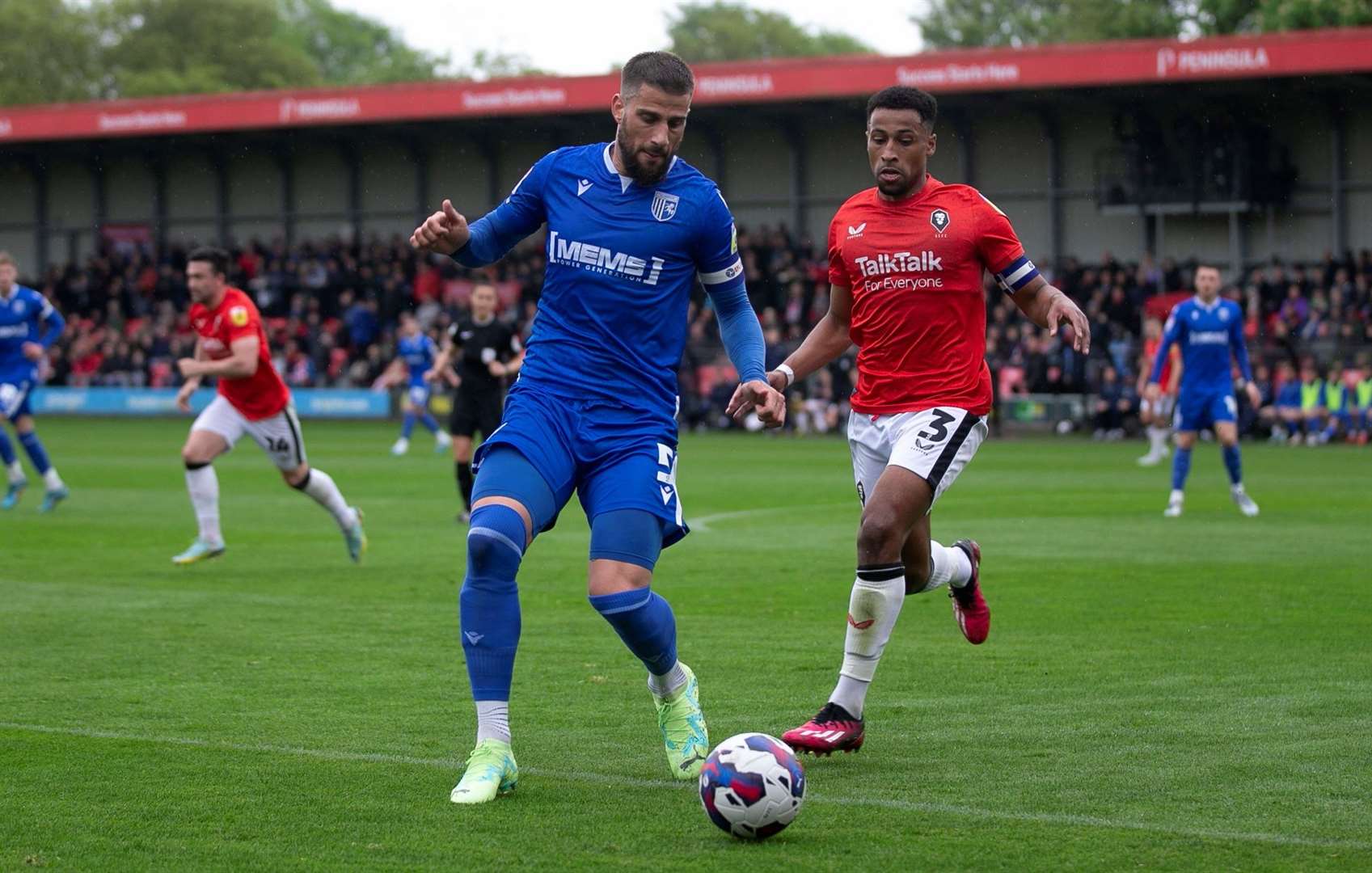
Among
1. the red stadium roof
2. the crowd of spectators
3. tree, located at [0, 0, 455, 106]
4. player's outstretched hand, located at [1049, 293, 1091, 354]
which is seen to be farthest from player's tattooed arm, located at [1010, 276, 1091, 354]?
tree, located at [0, 0, 455, 106]

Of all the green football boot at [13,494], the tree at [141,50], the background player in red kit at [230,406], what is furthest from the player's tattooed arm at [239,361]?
the tree at [141,50]

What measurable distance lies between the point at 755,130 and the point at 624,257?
40.1 meters

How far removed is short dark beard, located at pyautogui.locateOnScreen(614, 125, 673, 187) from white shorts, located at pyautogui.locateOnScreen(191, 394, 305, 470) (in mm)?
7207

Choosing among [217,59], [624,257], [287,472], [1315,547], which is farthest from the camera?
[217,59]

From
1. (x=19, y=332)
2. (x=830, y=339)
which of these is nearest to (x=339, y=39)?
(x=19, y=332)

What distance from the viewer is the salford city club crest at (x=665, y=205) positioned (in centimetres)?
603

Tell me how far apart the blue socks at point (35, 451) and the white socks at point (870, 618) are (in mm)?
13368

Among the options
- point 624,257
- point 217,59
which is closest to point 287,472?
point 624,257

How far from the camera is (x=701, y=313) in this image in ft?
133

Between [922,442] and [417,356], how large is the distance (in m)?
24.7

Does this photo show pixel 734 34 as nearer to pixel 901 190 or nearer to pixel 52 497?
pixel 52 497

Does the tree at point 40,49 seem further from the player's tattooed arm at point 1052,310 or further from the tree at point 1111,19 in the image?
the player's tattooed arm at point 1052,310

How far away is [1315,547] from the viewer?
1394 cm

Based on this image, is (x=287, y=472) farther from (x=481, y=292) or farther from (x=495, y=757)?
(x=495, y=757)
